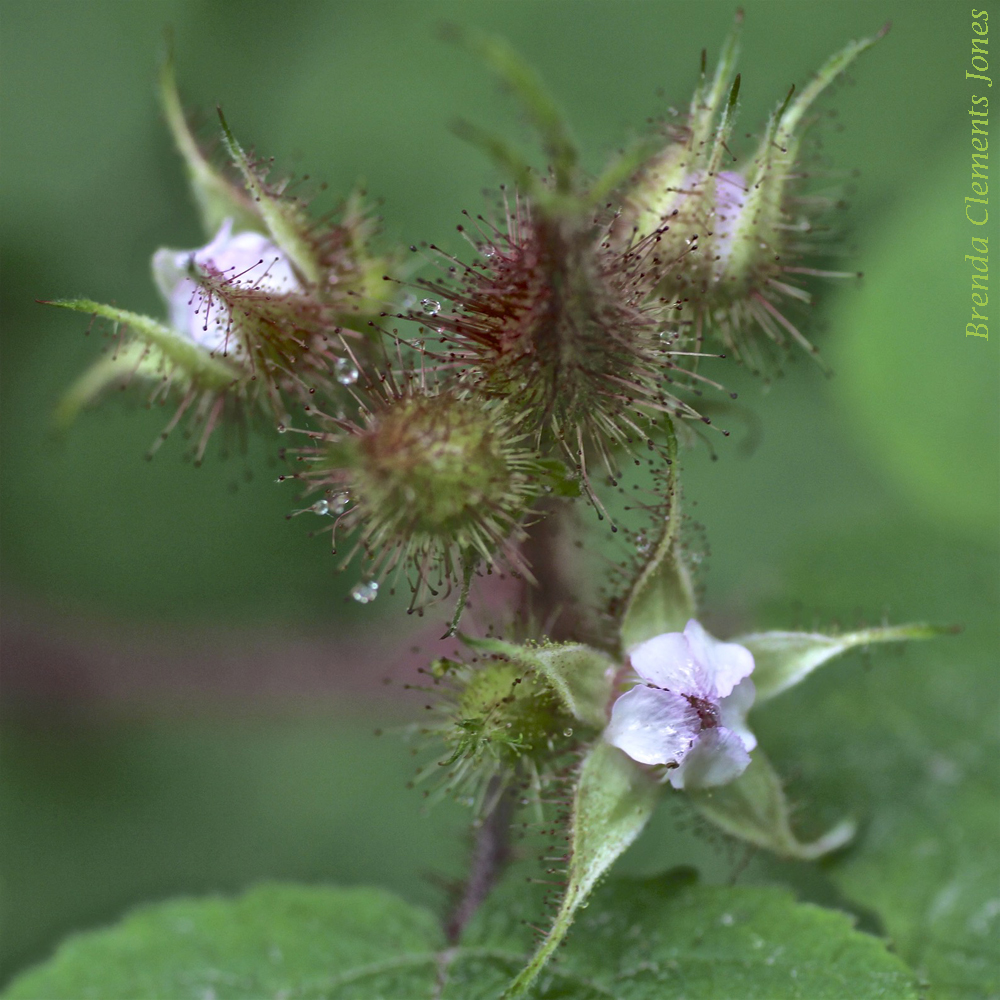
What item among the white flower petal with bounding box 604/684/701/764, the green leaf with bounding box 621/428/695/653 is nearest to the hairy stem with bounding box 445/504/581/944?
the green leaf with bounding box 621/428/695/653

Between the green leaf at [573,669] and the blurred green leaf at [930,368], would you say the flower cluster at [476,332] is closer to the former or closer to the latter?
the green leaf at [573,669]

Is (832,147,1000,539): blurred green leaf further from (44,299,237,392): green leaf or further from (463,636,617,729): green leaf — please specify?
(44,299,237,392): green leaf

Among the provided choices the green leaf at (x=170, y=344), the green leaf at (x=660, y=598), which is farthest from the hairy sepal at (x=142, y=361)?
the green leaf at (x=660, y=598)

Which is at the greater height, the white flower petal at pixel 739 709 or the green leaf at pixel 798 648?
the green leaf at pixel 798 648

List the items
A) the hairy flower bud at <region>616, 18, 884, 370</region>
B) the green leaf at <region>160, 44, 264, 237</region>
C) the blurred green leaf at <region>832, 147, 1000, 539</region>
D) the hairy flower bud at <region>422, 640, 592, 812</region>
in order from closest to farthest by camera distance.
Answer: the hairy flower bud at <region>422, 640, 592, 812</region> < the hairy flower bud at <region>616, 18, 884, 370</region> < the green leaf at <region>160, 44, 264, 237</region> < the blurred green leaf at <region>832, 147, 1000, 539</region>

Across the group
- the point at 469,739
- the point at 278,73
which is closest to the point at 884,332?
the point at 469,739

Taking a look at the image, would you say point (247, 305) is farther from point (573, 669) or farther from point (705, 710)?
point (705, 710)

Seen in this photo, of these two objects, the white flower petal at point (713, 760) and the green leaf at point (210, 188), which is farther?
the green leaf at point (210, 188)

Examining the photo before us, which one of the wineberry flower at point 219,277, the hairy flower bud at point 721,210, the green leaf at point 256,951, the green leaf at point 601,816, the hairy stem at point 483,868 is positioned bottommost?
the green leaf at point 256,951
